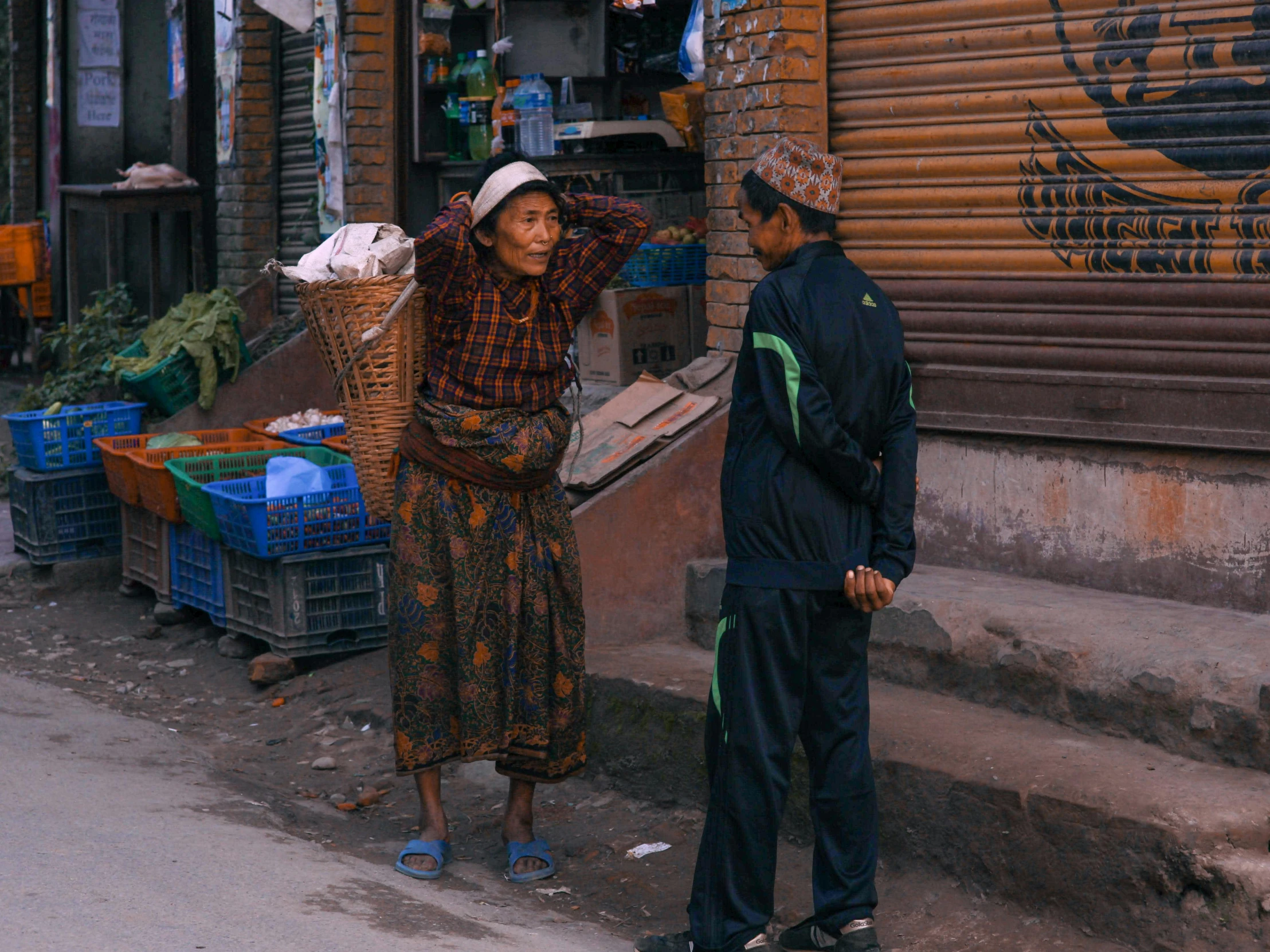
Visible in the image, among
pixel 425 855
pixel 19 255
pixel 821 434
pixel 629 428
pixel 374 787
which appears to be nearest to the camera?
pixel 821 434

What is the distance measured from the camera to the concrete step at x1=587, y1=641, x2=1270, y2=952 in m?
3.33

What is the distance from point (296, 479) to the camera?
597 centimetres

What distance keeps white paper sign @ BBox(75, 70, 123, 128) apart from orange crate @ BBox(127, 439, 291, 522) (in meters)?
6.84

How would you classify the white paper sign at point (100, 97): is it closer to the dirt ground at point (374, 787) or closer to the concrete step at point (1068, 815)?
the dirt ground at point (374, 787)

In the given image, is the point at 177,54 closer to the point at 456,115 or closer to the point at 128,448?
the point at 456,115

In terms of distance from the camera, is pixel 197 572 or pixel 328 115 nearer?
pixel 197 572

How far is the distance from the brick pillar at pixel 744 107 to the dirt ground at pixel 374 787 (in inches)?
79.8

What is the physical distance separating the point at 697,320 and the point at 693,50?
4.13 feet

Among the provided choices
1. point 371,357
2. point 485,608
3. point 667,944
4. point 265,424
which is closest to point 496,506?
point 485,608

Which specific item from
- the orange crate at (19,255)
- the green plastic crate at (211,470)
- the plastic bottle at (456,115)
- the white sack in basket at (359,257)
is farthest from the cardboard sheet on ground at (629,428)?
the orange crate at (19,255)

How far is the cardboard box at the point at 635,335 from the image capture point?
21.5ft

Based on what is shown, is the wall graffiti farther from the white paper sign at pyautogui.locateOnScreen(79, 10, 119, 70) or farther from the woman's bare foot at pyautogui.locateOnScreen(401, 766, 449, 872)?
the white paper sign at pyautogui.locateOnScreen(79, 10, 119, 70)

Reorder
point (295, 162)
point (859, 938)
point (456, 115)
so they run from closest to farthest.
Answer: point (859, 938) < point (456, 115) < point (295, 162)

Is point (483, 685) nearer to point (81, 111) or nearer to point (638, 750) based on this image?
point (638, 750)
